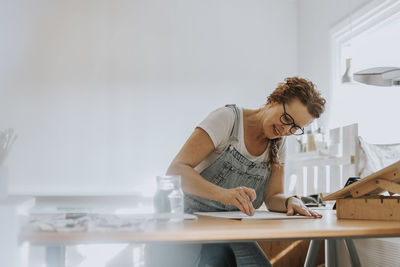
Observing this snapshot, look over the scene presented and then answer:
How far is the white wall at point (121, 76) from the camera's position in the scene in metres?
4.52

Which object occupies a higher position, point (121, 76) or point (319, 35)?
point (319, 35)

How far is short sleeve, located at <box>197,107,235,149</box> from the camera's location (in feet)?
5.10

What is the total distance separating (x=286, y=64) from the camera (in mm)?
4840

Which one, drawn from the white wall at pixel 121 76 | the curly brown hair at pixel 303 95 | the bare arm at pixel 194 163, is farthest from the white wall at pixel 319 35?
the bare arm at pixel 194 163

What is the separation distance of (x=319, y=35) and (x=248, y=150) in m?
2.94

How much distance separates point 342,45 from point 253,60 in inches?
48.1

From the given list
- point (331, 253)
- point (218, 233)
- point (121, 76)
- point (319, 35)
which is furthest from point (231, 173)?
Result: point (121, 76)

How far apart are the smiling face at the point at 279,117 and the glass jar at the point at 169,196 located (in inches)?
21.6

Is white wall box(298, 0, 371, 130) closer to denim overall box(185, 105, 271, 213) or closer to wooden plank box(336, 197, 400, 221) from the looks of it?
denim overall box(185, 105, 271, 213)

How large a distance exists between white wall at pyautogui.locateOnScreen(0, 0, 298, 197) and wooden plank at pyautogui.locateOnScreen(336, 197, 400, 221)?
327cm

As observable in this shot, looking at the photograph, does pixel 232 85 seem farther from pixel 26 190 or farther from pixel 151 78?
pixel 26 190

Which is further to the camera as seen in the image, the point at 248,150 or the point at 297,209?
the point at 248,150

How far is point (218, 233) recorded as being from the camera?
0.96 metres

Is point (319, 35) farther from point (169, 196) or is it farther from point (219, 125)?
point (169, 196)
